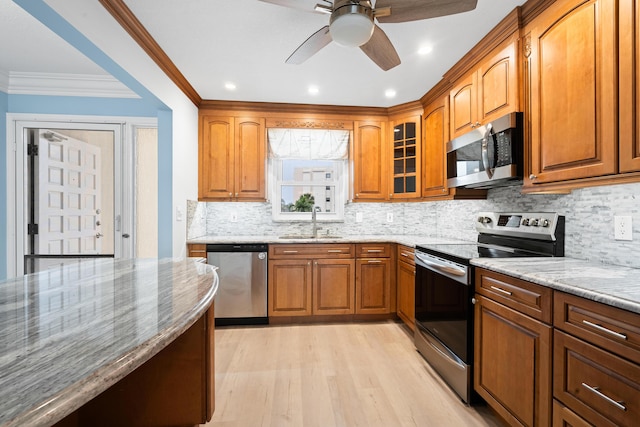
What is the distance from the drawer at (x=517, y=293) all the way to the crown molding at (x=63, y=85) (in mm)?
3709

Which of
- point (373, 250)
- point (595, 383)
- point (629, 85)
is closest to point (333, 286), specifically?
point (373, 250)

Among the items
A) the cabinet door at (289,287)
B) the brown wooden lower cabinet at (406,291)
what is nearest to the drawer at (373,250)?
the brown wooden lower cabinet at (406,291)

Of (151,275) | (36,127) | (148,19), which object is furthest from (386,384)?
(36,127)

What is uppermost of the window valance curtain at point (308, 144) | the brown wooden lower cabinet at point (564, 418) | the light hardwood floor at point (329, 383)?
the window valance curtain at point (308, 144)

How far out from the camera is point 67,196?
3.15m

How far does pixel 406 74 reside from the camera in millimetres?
2693

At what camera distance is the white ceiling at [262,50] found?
6.22 ft

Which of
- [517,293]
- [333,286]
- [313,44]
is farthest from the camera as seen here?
[333,286]

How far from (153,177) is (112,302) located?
9.16 ft

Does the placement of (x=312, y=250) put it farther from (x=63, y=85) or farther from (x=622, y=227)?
(x=63, y=85)

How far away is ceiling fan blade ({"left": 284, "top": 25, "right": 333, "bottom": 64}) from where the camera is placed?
1.73 meters

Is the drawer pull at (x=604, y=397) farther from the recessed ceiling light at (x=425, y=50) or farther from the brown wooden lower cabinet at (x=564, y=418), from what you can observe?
the recessed ceiling light at (x=425, y=50)

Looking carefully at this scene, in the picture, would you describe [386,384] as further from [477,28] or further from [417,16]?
[477,28]

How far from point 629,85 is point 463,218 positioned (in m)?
1.82
